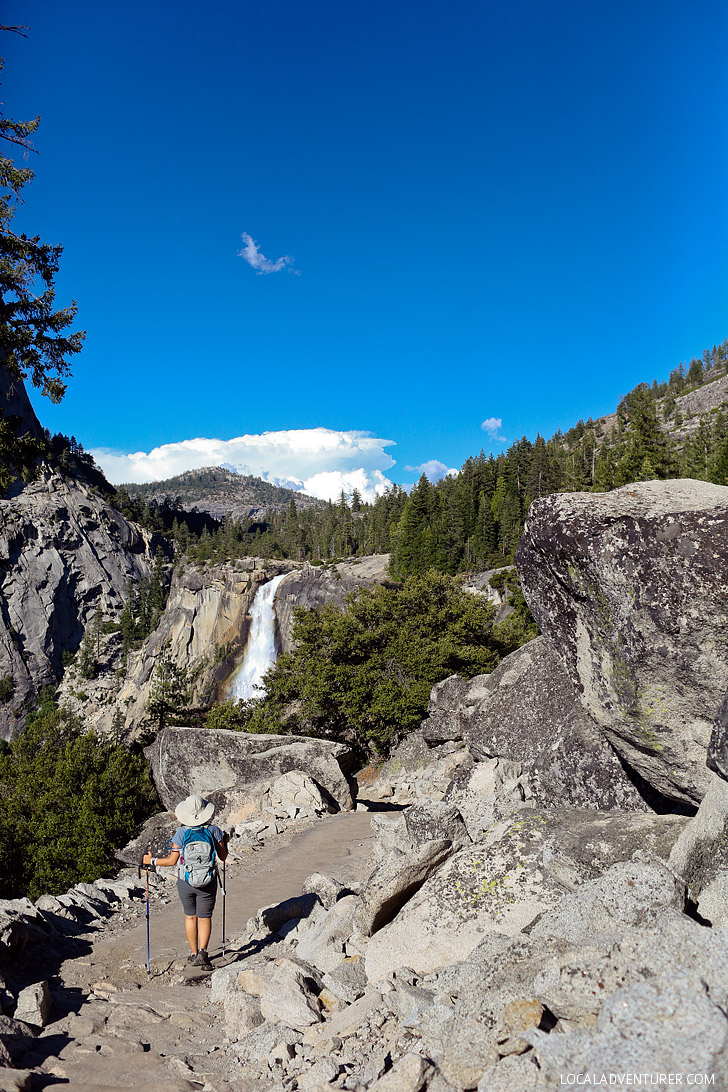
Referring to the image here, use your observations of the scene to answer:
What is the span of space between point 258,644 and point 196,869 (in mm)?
71596

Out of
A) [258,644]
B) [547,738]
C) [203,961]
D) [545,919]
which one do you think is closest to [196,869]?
[203,961]

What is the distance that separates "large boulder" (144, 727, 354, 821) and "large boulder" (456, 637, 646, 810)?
4716 mm

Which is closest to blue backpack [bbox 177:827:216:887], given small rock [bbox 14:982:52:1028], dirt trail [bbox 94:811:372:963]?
dirt trail [bbox 94:811:372:963]

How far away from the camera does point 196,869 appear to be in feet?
21.9

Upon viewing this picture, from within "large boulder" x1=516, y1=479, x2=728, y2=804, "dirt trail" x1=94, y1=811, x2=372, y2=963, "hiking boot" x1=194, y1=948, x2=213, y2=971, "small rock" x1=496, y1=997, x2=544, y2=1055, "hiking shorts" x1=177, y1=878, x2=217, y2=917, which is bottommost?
"dirt trail" x1=94, y1=811, x2=372, y2=963

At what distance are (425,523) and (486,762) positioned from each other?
77.0 m

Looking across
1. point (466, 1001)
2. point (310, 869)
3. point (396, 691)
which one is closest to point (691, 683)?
point (466, 1001)

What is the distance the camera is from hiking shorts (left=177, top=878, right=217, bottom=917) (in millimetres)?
6640

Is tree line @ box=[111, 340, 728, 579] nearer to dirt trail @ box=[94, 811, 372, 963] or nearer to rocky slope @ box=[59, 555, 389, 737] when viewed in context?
rocky slope @ box=[59, 555, 389, 737]

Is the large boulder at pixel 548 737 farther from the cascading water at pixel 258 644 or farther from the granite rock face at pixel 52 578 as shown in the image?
the granite rock face at pixel 52 578

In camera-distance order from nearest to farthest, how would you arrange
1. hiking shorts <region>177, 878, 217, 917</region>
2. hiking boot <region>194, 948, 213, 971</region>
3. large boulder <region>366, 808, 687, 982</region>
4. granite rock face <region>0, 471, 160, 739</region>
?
1. large boulder <region>366, 808, 687, 982</region>
2. hiking boot <region>194, 948, 213, 971</region>
3. hiking shorts <region>177, 878, 217, 917</region>
4. granite rock face <region>0, 471, 160, 739</region>

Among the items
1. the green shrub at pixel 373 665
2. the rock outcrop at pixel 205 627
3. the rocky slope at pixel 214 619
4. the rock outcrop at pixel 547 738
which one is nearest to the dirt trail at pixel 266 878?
the rock outcrop at pixel 547 738

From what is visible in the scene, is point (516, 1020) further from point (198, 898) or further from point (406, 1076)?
point (198, 898)

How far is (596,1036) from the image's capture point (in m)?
2.90
